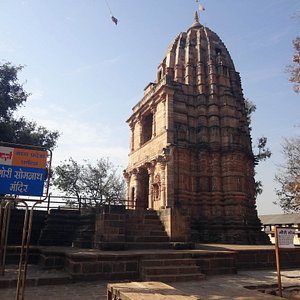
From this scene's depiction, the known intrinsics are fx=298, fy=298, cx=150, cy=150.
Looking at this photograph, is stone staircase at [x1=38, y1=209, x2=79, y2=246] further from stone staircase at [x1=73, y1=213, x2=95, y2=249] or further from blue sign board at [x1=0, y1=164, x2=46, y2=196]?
blue sign board at [x1=0, y1=164, x2=46, y2=196]

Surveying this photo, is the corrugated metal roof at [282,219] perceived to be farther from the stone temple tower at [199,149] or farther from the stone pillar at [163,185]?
the stone pillar at [163,185]

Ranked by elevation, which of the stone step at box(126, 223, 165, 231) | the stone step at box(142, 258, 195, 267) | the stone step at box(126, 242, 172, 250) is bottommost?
the stone step at box(142, 258, 195, 267)

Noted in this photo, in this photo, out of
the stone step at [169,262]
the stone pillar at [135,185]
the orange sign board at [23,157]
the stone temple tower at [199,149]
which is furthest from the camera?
the stone pillar at [135,185]

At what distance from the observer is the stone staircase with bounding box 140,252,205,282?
27.8 ft

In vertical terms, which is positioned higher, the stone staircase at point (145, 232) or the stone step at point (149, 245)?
the stone staircase at point (145, 232)

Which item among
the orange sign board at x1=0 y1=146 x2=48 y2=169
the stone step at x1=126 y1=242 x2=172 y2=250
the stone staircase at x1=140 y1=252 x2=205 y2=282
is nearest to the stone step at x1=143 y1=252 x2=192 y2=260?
the stone staircase at x1=140 y1=252 x2=205 y2=282

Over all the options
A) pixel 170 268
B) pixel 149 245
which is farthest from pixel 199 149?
pixel 170 268

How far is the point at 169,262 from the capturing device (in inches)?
358

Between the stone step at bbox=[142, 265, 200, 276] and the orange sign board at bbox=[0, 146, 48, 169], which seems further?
the stone step at bbox=[142, 265, 200, 276]

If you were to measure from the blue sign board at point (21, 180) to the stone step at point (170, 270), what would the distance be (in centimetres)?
418

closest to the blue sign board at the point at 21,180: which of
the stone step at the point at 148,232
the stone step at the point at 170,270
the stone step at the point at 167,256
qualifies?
the stone step at the point at 170,270

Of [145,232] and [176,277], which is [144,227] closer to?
[145,232]

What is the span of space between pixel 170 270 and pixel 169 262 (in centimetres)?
40

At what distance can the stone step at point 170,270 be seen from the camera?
8562 millimetres
